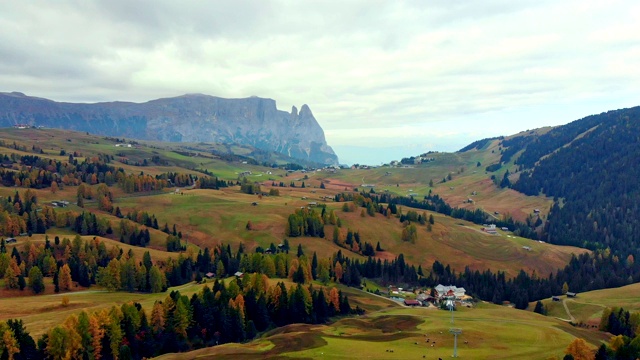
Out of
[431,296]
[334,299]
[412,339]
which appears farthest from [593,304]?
[412,339]

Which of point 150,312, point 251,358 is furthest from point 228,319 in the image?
point 251,358

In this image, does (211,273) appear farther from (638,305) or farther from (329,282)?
(638,305)

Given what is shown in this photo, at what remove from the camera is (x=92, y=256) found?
504 ft

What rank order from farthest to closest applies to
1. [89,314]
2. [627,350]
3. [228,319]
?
[228,319]
[89,314]
[627,350]

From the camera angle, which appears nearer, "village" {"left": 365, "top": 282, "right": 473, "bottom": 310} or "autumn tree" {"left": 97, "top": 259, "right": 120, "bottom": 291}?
"autumn tree" {"left": 97, "top": 259, "right": 120, "bottom": 291}

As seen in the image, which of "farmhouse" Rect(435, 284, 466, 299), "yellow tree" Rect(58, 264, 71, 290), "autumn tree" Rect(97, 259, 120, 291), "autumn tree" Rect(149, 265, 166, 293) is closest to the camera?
"yellow tree" Rect(58, 264, 71, 290)

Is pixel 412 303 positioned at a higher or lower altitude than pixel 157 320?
lower

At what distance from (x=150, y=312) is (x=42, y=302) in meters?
30.1

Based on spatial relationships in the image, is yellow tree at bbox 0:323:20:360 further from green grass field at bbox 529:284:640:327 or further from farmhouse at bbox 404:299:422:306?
green grass field at bbox 529:284:640:327

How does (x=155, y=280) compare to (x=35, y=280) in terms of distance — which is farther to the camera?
(x=155, y=280)

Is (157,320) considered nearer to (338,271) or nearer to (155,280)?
(155,280)

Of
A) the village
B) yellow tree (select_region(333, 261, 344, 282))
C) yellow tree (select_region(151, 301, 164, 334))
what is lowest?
the village

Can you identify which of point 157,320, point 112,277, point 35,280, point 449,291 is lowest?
point 449,291

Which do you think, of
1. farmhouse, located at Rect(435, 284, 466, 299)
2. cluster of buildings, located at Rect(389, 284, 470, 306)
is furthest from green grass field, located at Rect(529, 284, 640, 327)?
cluster of buildings, located at Rect(389, 284, 470, 306)
